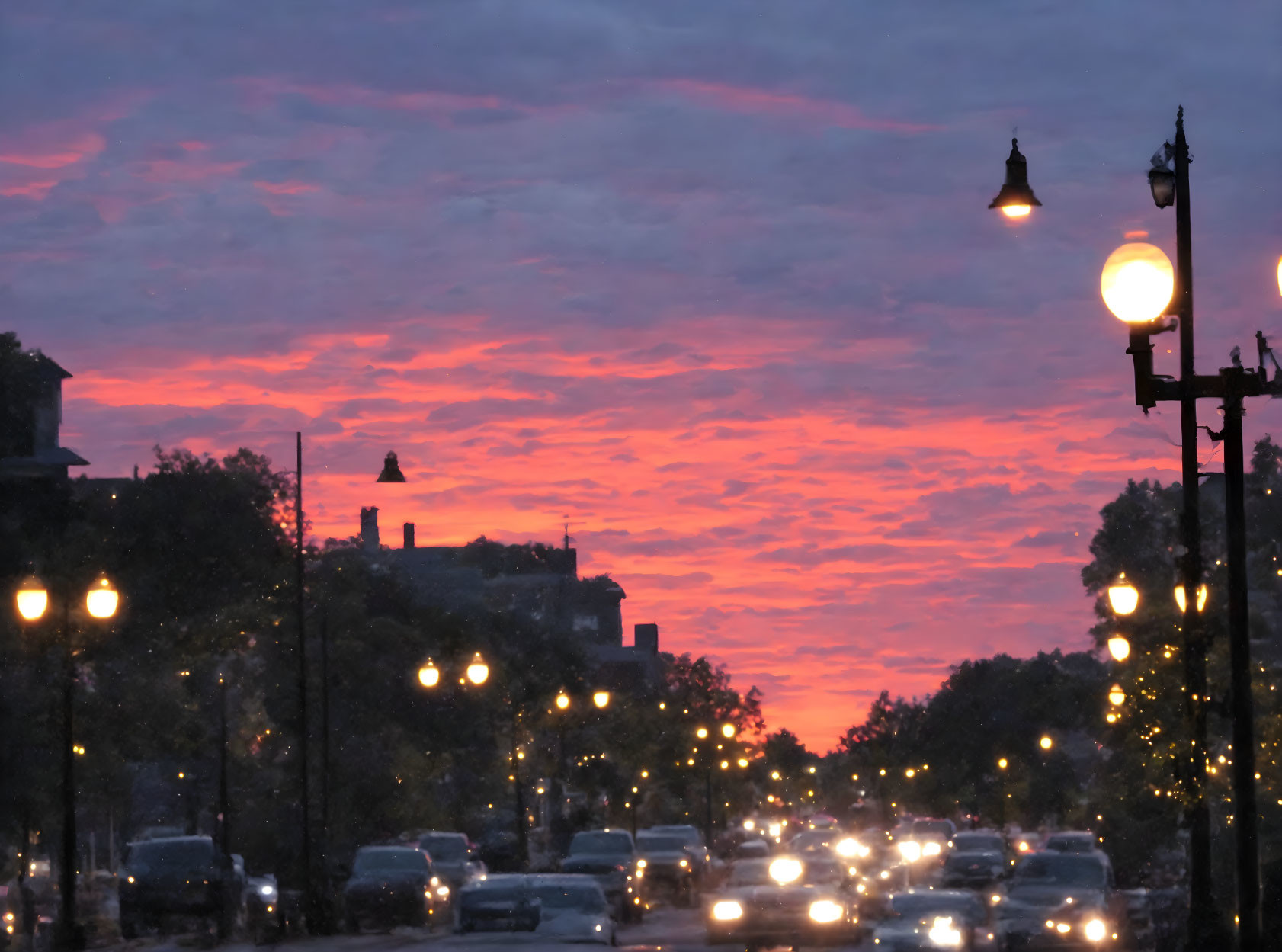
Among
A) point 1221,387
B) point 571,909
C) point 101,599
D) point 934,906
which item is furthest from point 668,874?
point 1221,387

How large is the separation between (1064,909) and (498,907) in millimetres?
9117

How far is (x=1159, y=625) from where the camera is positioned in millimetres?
29203

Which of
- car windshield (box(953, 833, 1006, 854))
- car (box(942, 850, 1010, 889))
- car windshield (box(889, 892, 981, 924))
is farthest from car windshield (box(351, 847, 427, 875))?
car windshield (box(953, 833, 1006, 854))

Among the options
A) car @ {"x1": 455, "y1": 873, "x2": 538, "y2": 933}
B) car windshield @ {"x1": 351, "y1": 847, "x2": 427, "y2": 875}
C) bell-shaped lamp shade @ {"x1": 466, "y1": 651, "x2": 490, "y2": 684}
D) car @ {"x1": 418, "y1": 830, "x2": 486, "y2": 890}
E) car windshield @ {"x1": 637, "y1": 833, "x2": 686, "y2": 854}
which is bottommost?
car windshield @ {"x1": 637, "y1": 833, "x2": 686, "y2": 854}

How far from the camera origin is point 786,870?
4200 centimetres

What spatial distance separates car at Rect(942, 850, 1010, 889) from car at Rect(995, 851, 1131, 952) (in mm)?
15306

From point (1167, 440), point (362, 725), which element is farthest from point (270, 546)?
point (1167, 440)

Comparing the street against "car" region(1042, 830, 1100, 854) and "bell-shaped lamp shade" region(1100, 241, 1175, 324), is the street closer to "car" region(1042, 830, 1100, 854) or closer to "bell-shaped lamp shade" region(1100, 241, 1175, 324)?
"car" region(1042, 830, 1100, 854)

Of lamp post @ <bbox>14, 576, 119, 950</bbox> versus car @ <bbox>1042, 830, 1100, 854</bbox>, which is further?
car @ <bbox>1042, 830, 1100, 854</bbox>

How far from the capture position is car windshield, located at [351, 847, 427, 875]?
3972 cm

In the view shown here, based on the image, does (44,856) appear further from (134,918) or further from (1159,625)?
(1159,625)

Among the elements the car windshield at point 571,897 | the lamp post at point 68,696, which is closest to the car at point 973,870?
the car windshield at point 571,897

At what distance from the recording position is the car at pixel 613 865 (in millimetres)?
42062

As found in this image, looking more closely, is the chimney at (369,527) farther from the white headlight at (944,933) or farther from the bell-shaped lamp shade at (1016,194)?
the bell-shaped lamp shade at (1016,194)
